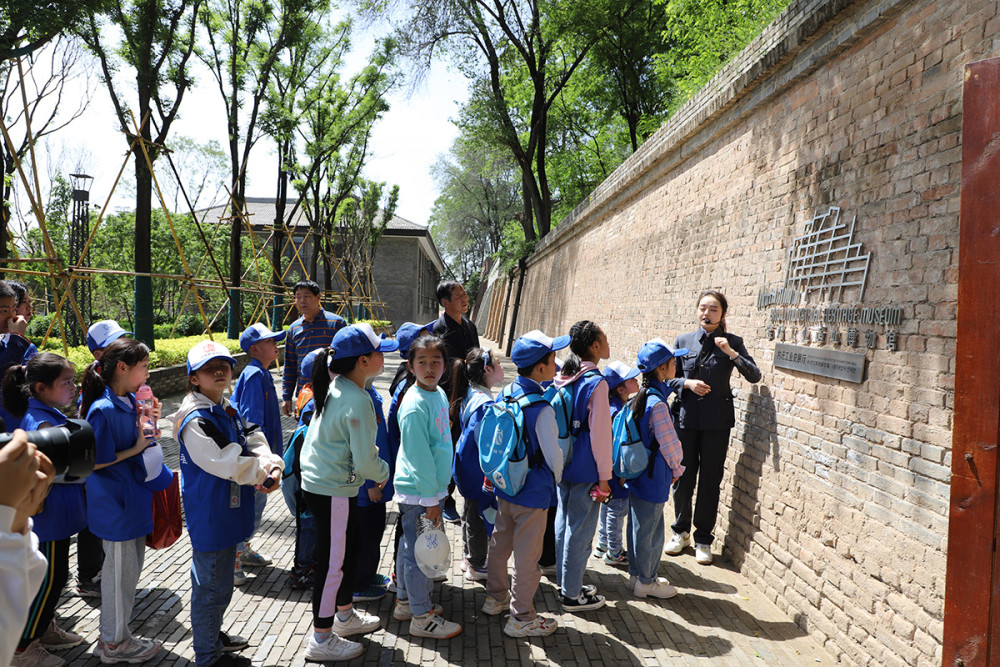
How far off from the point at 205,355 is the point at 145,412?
752 millimetres

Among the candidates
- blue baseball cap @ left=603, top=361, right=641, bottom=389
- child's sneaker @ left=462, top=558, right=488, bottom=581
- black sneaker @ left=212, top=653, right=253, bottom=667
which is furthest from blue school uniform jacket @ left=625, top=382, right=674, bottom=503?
black sneaker @ left=212, top=653, right=253, bottom=667

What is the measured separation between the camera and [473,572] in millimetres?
4355

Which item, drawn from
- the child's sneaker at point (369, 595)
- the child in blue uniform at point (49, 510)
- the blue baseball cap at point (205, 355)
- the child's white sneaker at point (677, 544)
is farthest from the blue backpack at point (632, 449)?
the child in blue uniform at point (49, 510)

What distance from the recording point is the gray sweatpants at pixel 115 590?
10.3 feet

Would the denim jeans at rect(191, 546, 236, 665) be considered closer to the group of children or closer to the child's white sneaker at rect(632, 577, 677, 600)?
the group of children

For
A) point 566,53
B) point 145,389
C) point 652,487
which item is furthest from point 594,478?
point 566,53

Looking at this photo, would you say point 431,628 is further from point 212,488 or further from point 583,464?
point 212,488

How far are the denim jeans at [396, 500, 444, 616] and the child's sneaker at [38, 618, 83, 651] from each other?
174 centimetres

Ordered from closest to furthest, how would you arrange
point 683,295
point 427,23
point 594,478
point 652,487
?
point 594,478, point 652,487, point 683,295, point 427,23

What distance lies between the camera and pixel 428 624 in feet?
11.4

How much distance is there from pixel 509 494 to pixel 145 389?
2250 millimetres

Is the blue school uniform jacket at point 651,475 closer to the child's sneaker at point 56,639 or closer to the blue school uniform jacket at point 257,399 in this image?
the blue school uniform jacket at point 257,399

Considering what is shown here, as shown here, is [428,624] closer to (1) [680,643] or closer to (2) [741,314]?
(1) [680,643]

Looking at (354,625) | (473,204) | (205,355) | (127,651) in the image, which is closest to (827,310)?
(354,625)
